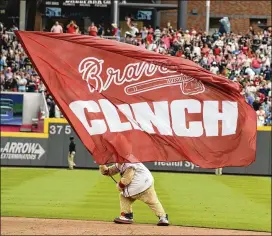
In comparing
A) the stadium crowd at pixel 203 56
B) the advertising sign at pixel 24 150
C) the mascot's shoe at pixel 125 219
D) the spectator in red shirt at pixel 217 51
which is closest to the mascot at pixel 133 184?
the mascot's shoe at pixel 125 219

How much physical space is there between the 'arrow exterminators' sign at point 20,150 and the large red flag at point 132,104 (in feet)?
82.9

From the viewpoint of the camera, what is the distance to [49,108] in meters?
34.3

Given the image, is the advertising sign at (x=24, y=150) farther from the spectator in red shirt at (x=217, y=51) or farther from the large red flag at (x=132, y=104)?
the large red flag at (x=132, y=104)

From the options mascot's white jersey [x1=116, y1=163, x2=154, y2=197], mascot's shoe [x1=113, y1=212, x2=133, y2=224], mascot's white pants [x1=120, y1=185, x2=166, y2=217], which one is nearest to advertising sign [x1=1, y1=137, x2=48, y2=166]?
mascot's shoe [x1=113, y1=212, x2=133, y2=224]

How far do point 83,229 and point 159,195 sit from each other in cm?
759

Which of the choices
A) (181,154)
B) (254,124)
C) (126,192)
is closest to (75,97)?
(181,154)

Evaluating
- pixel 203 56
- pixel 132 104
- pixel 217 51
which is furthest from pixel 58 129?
pixel 132 104

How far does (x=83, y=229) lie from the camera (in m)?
14.7

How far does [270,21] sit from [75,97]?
152ft

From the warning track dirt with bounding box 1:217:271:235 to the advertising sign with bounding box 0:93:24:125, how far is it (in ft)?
60.4

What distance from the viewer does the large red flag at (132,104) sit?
7.88 m

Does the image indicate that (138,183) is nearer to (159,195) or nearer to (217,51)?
(159,195)

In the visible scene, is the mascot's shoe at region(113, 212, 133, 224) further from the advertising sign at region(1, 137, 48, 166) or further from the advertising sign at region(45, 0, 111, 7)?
the advertising sign at region(45, 0, 111, 7)

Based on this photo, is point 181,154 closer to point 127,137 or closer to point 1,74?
point 127,137
